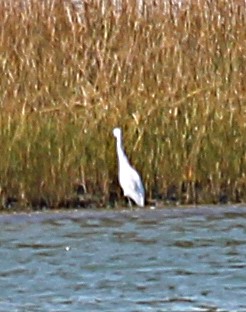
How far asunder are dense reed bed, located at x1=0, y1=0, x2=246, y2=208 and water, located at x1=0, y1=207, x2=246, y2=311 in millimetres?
283

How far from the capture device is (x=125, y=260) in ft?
23.3

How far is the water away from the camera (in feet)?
20.6

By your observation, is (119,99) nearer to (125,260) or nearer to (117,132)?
(117,132)

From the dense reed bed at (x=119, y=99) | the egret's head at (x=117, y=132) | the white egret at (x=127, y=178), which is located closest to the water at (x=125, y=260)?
the white egret at (x=127, y=178)

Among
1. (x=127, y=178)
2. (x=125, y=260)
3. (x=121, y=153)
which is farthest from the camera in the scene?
(x=121, y=153)

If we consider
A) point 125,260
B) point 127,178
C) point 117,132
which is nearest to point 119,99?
point 117,132

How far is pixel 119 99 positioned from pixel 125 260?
1.91 m

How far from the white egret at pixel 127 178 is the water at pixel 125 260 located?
12 cm

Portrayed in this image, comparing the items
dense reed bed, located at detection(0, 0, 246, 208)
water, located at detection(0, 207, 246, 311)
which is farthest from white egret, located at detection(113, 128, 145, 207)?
dense reed bed, located at detection(0, 0, 246, 208)

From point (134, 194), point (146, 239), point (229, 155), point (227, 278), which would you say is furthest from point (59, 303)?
point (229, 155)

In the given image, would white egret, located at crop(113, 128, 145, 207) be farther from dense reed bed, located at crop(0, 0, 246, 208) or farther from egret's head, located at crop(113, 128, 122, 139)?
dense reed bed, located at crop(0, 0, 246, 208)

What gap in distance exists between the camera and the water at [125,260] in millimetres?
6281

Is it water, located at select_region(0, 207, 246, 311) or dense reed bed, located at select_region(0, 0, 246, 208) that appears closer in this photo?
water, located at select_region(0, 207, 246, 311)

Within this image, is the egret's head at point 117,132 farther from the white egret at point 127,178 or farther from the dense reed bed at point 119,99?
the dense reed bed at point 119,99
